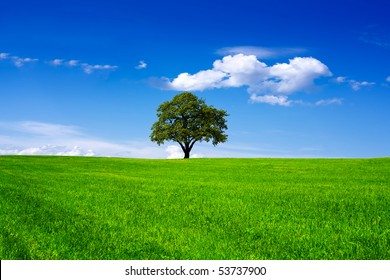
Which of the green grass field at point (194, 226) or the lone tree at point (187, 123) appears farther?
the lone tree at point (187, 123)

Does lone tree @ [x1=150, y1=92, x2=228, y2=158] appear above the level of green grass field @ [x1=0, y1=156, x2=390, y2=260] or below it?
above

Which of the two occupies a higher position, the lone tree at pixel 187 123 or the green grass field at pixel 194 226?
the lone tree at pixel 187 123

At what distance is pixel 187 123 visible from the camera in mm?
94125

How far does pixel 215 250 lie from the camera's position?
37.9ft

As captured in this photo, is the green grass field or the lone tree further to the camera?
the lone tree

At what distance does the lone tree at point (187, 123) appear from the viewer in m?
93.2

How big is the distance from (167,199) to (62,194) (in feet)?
19.9

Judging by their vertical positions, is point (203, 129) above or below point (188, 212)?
above

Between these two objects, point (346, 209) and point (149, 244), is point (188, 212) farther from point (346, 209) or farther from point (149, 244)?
point (346, 209)

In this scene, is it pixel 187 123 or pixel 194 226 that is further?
pixel 187 123

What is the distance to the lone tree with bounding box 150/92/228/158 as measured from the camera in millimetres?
93250

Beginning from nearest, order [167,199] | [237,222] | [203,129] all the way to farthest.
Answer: [237,222]
[167,199]
[203,129]
